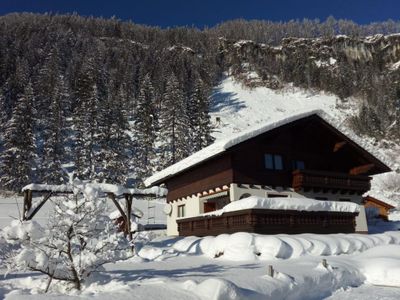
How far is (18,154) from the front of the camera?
160ft

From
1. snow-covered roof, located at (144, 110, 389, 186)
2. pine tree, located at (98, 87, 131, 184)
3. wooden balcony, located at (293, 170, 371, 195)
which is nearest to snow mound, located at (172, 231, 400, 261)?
snow-covered roof, located at (144, 110, 389, 186)

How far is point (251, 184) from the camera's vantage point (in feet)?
73.0

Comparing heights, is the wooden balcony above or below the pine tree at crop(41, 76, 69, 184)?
below

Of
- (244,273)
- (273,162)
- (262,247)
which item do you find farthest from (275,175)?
(244,273)

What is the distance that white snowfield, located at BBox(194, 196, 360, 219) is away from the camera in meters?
17.7

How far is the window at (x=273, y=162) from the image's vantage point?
23391mm

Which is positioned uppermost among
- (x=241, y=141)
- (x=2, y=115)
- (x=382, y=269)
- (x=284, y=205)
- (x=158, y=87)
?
(x=158, y=87)

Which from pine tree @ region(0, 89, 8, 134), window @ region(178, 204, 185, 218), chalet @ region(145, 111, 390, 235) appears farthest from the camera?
pine tree @ region(0, 89, 8, 134)

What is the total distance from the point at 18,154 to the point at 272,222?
40.2 m

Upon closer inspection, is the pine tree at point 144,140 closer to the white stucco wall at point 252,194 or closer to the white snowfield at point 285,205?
the white stucco wall at point 252,194

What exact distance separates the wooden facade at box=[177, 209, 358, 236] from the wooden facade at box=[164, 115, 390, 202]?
2.88m

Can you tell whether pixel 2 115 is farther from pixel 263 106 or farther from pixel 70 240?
pixel 70 240

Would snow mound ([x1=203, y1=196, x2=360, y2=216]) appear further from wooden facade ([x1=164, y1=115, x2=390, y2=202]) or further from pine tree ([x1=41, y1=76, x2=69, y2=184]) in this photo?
pine tree ([x1=41, y1=76, x2=69, y2=184])

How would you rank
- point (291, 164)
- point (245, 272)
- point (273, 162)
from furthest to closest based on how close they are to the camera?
point (291, 164)
point (273, 162)
point (245, 272)
